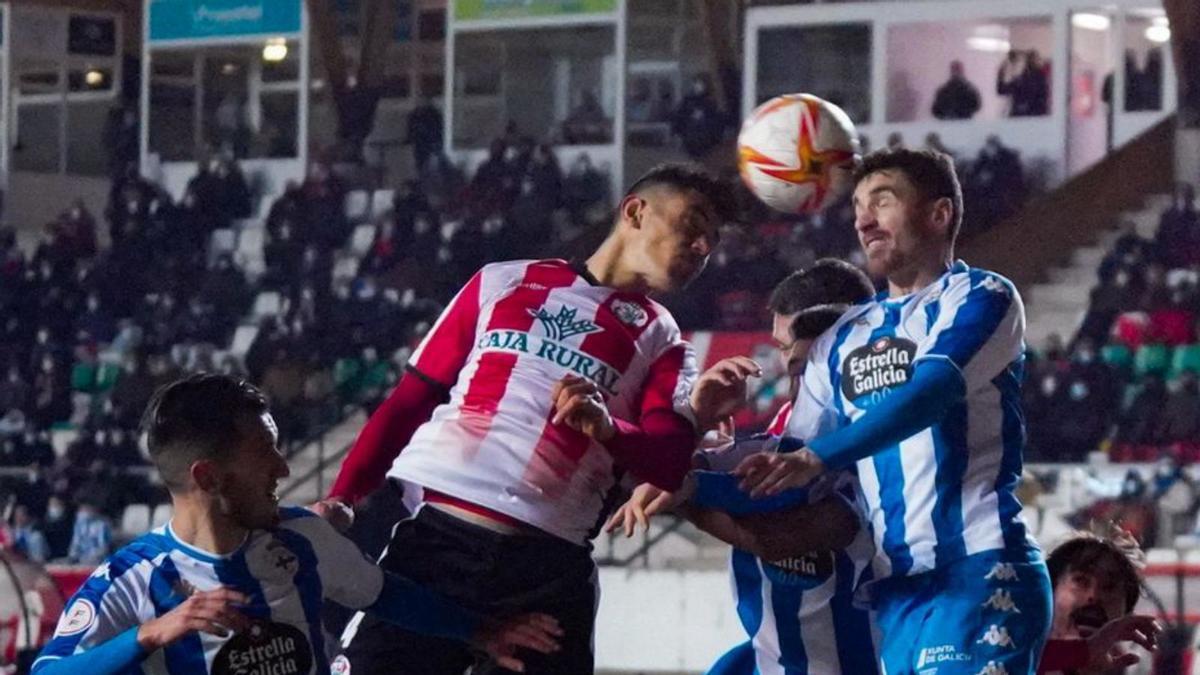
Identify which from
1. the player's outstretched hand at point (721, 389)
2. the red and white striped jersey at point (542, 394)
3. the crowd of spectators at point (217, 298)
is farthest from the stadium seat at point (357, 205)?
the player's outstretched hand at point (721, 389)

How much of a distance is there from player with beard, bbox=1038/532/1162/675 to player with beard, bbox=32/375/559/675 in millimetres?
1786

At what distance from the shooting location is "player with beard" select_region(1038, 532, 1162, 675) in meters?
5.03

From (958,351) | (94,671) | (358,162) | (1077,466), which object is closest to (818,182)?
(958,351)

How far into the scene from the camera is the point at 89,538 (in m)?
17.5

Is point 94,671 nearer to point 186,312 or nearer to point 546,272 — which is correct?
point 546,272

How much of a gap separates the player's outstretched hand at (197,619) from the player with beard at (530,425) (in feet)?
2.93

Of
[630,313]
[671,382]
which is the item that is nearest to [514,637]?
[671,382]

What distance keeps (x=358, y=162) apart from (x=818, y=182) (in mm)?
19094

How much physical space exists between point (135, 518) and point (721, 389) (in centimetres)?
1396

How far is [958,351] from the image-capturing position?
4.45 metres

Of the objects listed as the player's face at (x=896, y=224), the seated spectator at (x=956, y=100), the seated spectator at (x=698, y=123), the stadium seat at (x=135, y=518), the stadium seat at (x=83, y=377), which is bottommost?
the stadium seat at (x=135, y=518)

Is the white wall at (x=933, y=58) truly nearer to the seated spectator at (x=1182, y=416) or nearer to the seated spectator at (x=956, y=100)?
the seated spectator at (x=956, y=100)

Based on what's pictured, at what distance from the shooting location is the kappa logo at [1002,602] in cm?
455

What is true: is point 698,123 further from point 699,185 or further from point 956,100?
point 699,185
